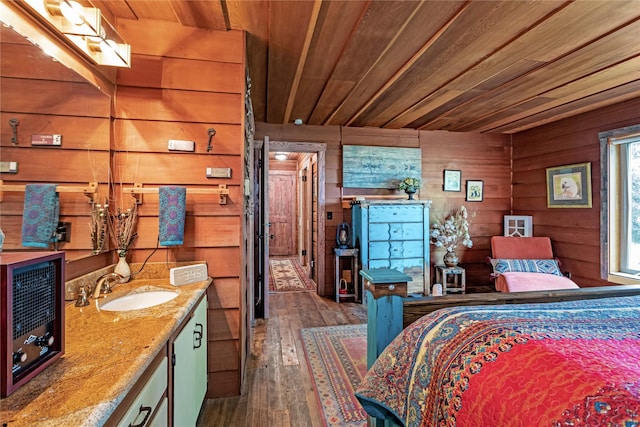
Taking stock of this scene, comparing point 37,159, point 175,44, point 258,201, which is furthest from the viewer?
point 258,201

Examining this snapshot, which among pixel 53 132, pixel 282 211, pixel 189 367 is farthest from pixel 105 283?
pixel 282 211

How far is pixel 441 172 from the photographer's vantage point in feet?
14.4

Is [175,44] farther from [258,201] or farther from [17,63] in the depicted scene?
[258,201]

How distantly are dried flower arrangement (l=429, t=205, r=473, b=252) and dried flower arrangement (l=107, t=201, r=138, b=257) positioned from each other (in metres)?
3.67

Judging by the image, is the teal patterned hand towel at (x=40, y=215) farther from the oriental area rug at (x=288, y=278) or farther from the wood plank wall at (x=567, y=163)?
the wood plank wall at (x=567, y=163)

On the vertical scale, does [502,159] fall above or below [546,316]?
above

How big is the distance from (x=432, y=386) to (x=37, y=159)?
168 centimetres

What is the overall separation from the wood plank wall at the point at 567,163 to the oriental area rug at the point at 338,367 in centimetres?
281

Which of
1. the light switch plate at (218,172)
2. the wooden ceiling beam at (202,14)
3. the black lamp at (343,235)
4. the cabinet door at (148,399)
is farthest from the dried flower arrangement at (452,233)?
the cabinet door at (148,399)

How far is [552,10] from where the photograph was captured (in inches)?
63.6

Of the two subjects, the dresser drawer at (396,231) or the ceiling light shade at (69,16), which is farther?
the dresser drawer at (396,231)

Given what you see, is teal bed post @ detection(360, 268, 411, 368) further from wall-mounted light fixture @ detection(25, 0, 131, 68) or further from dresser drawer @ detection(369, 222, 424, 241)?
dresser drawer @ detection(369, 222, 424, 241)

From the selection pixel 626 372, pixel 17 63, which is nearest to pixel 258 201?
pixel 17 63

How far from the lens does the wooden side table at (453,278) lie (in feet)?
13.1
